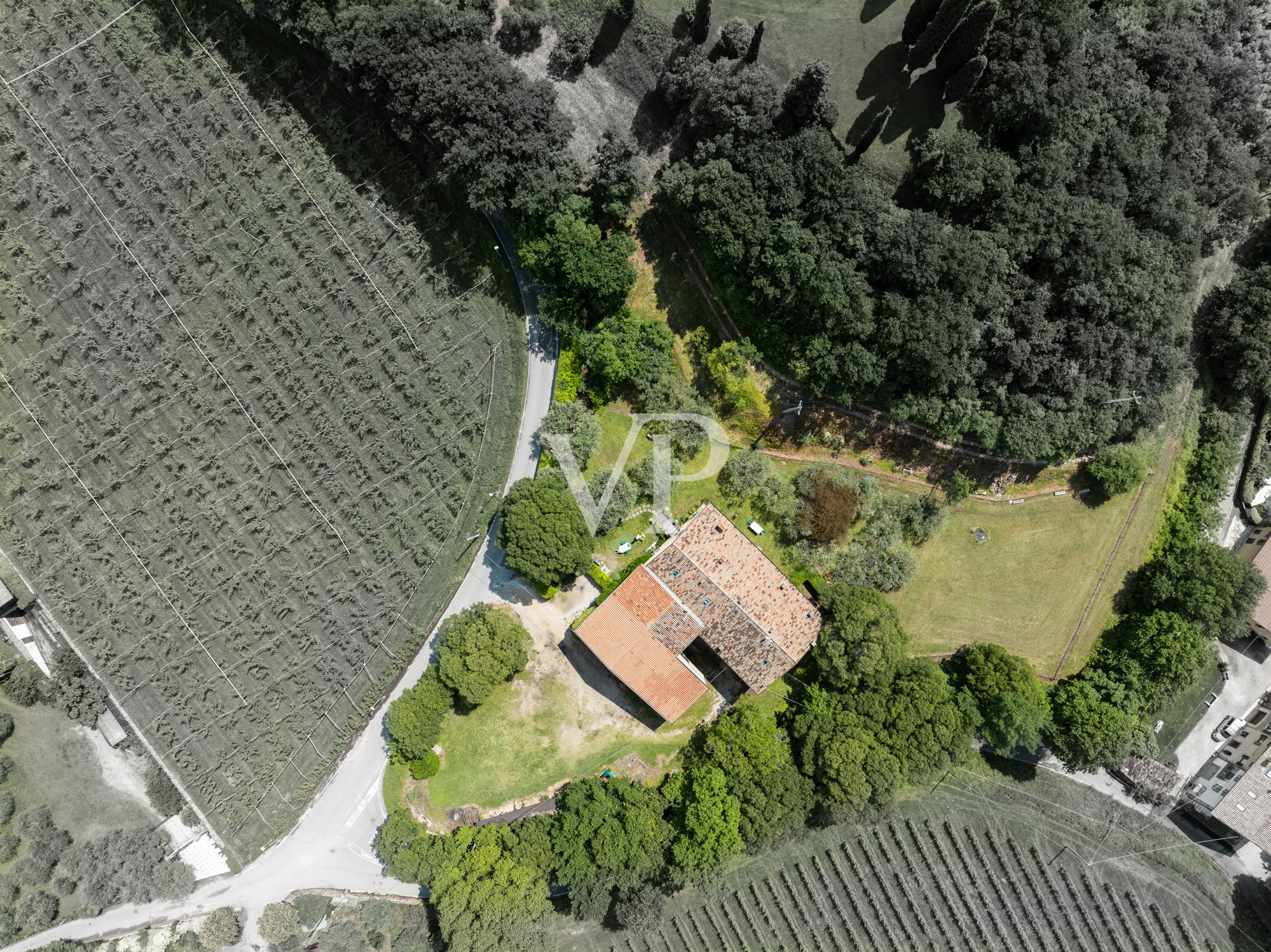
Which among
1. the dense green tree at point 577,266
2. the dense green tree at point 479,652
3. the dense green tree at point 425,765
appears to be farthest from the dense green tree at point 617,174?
the dense green tree at point 425,765

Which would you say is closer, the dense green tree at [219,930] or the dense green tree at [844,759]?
the dense green tree at [844,759]

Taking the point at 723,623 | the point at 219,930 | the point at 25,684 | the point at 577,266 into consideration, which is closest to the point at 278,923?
the point at 219,930

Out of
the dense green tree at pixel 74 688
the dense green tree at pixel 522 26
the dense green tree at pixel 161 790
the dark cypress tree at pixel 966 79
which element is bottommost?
the dense green tree at pixel 161 790

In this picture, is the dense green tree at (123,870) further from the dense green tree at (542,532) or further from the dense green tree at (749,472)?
the dense green tree at (749,472)

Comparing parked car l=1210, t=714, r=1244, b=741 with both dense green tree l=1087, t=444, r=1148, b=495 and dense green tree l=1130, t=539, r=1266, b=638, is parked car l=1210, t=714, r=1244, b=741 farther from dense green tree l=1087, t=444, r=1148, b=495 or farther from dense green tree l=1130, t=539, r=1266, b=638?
dense green tree l=1087, t=444, r=1148, b=495

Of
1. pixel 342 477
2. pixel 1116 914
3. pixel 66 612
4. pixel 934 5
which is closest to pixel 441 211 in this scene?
pixel 342 477

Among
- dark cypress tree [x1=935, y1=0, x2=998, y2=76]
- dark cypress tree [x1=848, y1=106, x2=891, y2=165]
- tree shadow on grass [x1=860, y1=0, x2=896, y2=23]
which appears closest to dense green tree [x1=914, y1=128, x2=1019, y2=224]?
dark cypress tree [x1=848, y1=106, x2=891, y2=165]

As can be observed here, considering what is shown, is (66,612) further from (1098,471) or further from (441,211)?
(1098,471)
